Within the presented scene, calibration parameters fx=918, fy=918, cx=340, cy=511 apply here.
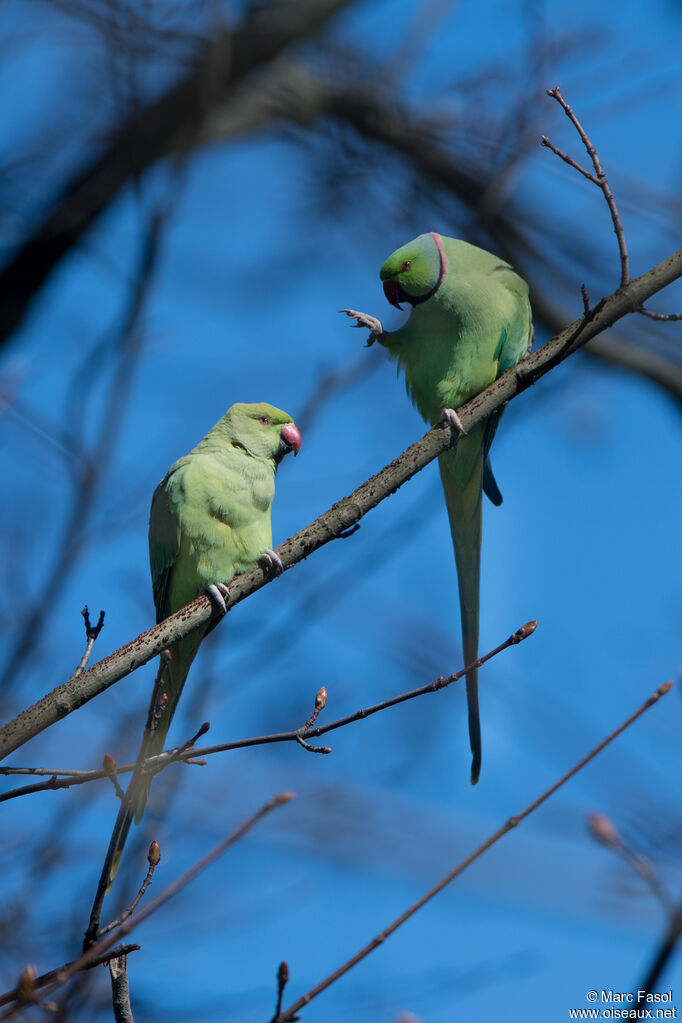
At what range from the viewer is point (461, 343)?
315 cm

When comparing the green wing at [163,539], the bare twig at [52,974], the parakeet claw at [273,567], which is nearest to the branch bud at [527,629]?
the parakeet claw at [273,567]

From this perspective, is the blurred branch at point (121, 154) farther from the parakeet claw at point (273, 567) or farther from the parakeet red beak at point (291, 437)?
the parakeet claw at point (273, 567)

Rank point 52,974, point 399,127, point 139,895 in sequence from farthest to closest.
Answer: point 399,127 < point 139,895 < point 52,974

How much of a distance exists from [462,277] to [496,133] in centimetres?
371

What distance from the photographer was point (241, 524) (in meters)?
3.24

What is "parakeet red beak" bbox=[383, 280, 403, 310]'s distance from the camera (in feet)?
10.8

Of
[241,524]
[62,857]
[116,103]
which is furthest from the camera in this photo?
[116,103]

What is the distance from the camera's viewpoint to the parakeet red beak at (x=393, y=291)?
130 inches

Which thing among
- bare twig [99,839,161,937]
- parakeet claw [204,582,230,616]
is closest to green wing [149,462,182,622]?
parakeet claw [204,582,230,616]

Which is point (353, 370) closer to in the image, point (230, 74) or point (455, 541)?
point (455, 541)

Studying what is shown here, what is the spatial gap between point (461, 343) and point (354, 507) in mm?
1011

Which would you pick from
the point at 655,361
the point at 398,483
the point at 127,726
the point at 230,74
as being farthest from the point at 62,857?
the point at 655,361

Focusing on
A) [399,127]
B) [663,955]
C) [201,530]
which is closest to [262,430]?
[201,530]

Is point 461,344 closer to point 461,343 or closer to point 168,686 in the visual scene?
point 461,343
